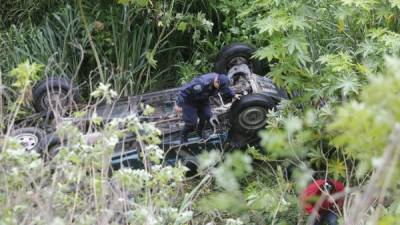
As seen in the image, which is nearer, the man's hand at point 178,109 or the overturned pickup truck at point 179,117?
the overturned pickup truck at point 179,117

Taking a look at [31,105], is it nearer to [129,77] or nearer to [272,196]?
[129,77]

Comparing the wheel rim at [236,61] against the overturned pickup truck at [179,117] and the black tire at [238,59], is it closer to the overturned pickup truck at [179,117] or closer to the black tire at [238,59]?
the black tire at [238,59]

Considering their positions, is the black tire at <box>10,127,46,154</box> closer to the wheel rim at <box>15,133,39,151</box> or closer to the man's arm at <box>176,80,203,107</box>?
the wheel rim at <box>15,133,39,151</box>

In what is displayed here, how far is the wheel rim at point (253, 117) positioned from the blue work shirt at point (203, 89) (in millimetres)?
233

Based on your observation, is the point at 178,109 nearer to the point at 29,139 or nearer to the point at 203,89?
the point at 203,89

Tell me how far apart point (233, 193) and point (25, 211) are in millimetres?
1052

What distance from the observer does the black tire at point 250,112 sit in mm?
5832

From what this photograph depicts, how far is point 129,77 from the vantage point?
717 centimetres

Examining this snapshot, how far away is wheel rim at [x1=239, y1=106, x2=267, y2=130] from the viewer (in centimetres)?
585

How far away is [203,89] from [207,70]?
1.80 m

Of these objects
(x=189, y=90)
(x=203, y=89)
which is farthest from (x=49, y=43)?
(x=203, y=89)

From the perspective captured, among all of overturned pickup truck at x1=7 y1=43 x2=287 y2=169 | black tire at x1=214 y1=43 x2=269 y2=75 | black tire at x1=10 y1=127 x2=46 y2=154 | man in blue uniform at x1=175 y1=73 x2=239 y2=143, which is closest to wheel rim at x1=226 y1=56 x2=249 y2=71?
black tire at x1=214 y1=43 x2=269 y2=75

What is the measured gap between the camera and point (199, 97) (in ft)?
19.0

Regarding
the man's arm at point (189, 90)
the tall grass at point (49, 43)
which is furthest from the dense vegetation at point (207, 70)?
the man's arm at point (189, 90)
